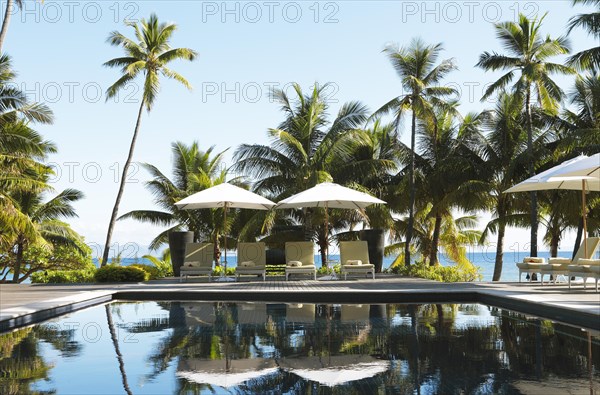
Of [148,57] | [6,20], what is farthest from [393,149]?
[6,20]

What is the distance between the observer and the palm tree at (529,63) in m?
18.6

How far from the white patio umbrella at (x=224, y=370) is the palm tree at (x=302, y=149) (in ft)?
42.7

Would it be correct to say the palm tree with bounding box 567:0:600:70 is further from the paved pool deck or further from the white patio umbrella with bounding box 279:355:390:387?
the white patio umbrella with bounding box 279:355:390:387

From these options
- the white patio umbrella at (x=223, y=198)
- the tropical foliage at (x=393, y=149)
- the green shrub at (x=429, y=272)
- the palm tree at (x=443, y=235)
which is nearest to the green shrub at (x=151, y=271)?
the tropical foliage at (x=393, y=149)

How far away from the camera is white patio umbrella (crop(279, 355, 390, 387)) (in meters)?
5.03

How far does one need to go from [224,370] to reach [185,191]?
1817cm

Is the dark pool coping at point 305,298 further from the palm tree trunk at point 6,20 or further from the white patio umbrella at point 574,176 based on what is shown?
the palm tree trunk at point 6,20

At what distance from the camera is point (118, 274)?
579 inches

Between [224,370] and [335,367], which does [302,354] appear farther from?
[224,370]

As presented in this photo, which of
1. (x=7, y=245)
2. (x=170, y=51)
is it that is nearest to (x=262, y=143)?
(x=170, y=51)

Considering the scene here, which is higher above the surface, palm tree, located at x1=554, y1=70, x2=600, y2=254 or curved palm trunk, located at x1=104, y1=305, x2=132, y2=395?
palm tree, located at x1=554, y1=70, x2=600, y2=254

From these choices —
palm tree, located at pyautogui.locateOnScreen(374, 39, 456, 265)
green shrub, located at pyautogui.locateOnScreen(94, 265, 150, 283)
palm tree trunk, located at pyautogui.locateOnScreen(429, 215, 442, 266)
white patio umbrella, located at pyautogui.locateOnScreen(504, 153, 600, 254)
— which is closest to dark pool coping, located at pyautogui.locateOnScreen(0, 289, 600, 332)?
white patio umbrella, located at pyautogui.locateOnScreen(504, 153, 600, 254)

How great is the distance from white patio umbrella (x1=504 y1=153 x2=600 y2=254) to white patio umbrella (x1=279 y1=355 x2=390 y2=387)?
227 inches

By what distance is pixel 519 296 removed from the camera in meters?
9.51
